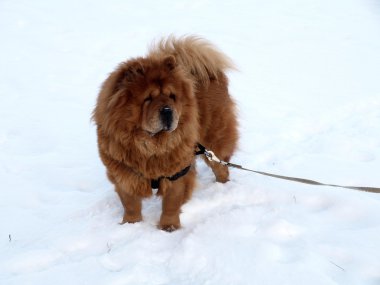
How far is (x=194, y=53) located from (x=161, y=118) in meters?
0.90

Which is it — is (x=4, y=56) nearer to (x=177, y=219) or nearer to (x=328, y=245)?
(x=177, y=219)

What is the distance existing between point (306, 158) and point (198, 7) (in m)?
6.09

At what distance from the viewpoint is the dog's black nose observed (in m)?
2.42

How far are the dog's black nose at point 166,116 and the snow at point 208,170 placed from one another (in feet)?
2.73

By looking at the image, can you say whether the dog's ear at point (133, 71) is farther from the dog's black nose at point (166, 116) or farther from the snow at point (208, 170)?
the snow at point (208, 170)

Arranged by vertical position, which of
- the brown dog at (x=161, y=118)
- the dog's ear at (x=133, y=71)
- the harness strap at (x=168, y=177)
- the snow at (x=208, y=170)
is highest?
the dog's ear at (x=133, y=71)

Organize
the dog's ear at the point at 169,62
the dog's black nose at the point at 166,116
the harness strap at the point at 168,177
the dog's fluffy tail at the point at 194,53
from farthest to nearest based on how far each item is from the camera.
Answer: the dog's fluffy tail at the point at 194,53, the harness strap at the point at 168,177, the dog's ear at the point at 169,62, the dog's black nose at the point at 166,116

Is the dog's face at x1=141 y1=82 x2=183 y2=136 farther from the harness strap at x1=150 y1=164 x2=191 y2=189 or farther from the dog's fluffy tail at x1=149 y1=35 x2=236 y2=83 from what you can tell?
the dog's fluffy tail at x1=149 y1=35 x2=236 y2=83

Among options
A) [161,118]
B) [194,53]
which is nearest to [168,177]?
[161,118]

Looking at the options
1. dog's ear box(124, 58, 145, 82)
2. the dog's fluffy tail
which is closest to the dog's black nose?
dog's ear box(124, 58, 145, 82)

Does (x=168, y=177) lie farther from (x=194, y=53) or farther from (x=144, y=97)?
(x=194, y=53)

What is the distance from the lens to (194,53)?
10.2 feet

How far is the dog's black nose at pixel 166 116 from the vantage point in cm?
242

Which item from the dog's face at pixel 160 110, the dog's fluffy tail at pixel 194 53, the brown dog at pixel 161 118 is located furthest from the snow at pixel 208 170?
the dog's fluffy tail at pixel 194 53
